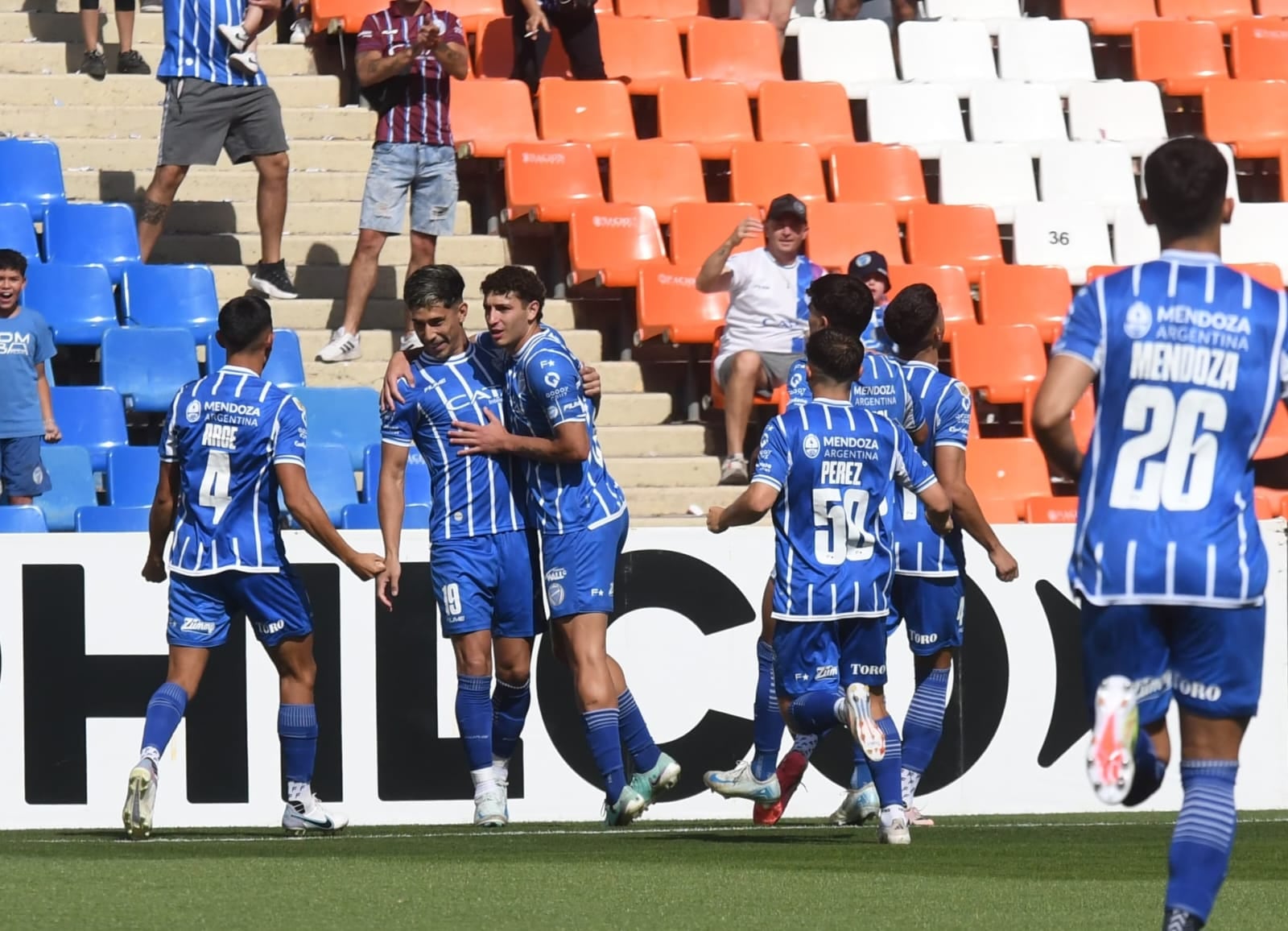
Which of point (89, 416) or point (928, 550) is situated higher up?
point (89, 416)

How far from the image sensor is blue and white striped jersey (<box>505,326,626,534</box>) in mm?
7883

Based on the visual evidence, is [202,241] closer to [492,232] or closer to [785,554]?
[492,232]

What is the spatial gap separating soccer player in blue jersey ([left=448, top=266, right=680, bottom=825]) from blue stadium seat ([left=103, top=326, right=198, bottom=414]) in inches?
128

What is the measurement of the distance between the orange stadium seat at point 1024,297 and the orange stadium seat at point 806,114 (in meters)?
1.51

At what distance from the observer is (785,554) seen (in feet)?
24.8

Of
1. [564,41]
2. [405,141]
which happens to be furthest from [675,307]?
[564,41]

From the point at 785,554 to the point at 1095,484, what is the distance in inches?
122

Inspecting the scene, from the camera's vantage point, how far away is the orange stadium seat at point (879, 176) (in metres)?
13.6

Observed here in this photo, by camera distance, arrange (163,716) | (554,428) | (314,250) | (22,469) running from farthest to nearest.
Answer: (314,250) < (22,469) < (554,428) < (163,716)

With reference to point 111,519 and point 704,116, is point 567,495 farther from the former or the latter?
point 704,116

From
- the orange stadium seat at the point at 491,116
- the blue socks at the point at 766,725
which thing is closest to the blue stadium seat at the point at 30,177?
the orange stadium seat at the point at 491,116

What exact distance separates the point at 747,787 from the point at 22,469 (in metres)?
3.93

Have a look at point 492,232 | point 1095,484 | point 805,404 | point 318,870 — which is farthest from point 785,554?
point 492,232

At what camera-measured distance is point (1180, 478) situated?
4.43 m
